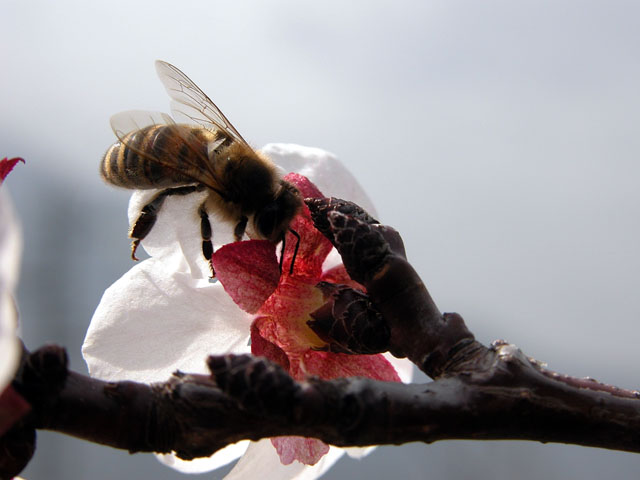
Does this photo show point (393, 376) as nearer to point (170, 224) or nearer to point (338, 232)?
point (338, 232)

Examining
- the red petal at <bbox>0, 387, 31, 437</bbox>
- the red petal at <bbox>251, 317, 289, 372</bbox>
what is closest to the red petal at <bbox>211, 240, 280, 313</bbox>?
the red petal at <bbox>251, 317, 289, 372</bbox>

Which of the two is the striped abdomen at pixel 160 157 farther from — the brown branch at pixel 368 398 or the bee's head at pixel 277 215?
the brown branch at pixel 368 398

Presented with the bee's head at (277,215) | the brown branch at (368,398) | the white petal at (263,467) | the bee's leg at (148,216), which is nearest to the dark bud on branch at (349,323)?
the brown branch at (368,398)

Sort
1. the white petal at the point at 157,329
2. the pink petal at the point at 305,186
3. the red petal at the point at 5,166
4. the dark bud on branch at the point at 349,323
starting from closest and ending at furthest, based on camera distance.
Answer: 1. the red petal at the point at 5,166
2. the dark bud on branch at the point at 349,323
3. the white petal at the point at 157,329
4. the pink petal at the point at 305,186

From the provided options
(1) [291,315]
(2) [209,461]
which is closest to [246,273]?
(1) [291,315]

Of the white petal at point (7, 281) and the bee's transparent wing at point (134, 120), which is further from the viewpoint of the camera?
the bee's transparent wing at point (134, 120)

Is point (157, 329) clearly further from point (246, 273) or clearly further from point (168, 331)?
point (246, 273)

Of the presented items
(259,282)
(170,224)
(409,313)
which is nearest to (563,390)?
(409,313)
